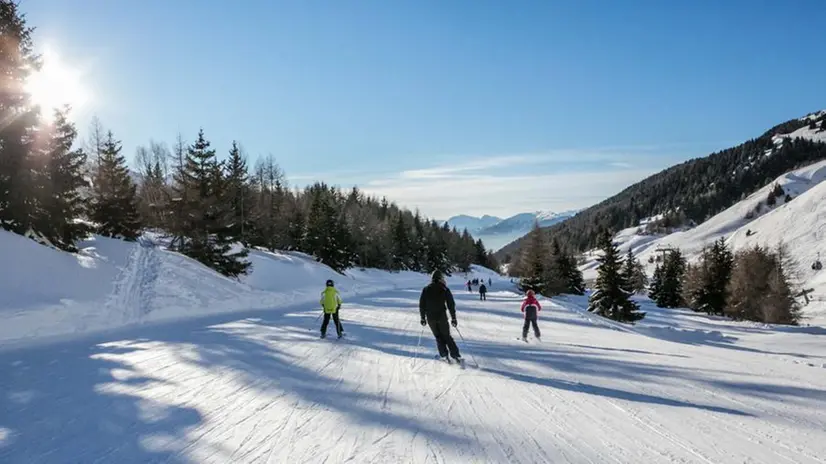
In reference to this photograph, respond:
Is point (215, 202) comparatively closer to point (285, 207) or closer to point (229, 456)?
point (229, 456)

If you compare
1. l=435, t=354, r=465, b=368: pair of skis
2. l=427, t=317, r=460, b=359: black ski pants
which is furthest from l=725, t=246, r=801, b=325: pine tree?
l=427, t=317, r=460, b=359: black ski pants

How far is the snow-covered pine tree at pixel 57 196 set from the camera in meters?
18.3

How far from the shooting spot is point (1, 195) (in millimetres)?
17062

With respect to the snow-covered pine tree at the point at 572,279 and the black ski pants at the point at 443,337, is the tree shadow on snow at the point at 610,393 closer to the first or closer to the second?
the black ski pants at the point at 443,337

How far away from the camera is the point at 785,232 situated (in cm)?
11238

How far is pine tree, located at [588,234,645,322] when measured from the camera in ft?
123

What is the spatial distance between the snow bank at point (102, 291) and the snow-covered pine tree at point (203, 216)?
2.54m

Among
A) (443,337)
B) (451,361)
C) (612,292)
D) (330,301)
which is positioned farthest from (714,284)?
(443,337)

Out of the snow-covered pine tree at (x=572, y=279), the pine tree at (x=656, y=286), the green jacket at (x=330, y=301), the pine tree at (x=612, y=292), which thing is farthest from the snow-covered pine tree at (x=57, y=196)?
the pine tree at (x=656, y=286)

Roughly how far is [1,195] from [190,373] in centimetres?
1488

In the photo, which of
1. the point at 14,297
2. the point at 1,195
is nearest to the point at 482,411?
the point at 14,297

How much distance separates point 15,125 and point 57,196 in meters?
2.97

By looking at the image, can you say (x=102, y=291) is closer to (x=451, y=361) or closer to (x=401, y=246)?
(x=451, y=361)

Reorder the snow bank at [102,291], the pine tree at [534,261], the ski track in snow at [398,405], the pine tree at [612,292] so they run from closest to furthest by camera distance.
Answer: the ski track in snow at [398,405], the snow bank at [102,291], the pine tree at [612,292], the pine tree at [534,261]
